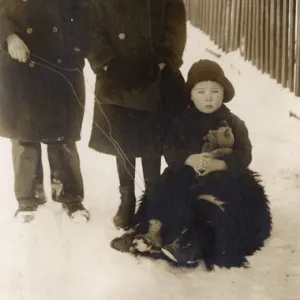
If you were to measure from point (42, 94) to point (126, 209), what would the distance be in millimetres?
239

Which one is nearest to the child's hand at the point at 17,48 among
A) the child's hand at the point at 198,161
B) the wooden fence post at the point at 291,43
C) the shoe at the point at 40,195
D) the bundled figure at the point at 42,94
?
the bundled figure at the point at 42,94

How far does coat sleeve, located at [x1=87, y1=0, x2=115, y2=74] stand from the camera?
3.00ft

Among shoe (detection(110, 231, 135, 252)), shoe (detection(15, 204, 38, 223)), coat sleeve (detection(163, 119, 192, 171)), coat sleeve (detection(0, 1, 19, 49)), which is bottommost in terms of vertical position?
shoe (detection(110, 231, 135, 252))

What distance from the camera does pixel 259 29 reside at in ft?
3.06

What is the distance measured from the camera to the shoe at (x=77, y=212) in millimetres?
944

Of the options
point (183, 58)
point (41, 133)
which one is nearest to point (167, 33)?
point (183, 58)

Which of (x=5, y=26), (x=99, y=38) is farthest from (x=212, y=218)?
(x=5, y=26)

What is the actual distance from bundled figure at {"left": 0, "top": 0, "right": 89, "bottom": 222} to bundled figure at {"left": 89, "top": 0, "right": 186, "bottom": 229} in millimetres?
A: 33

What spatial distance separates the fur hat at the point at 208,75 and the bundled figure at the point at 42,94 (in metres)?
0.18

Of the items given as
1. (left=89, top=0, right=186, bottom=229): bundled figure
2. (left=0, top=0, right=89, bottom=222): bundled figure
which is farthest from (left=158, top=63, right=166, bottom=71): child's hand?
(left=0, top=0, right=89, bottom=222): bundled figure

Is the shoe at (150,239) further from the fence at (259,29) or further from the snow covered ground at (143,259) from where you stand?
the fence at (259,29)

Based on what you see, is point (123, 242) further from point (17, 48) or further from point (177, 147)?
point (17, 48)

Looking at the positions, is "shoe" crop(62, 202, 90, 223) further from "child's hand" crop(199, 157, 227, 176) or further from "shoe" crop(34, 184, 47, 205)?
"child's hand" crop(199, 157, 227, 176)

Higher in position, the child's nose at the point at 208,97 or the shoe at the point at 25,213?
the child's nose at the point at 208,97
